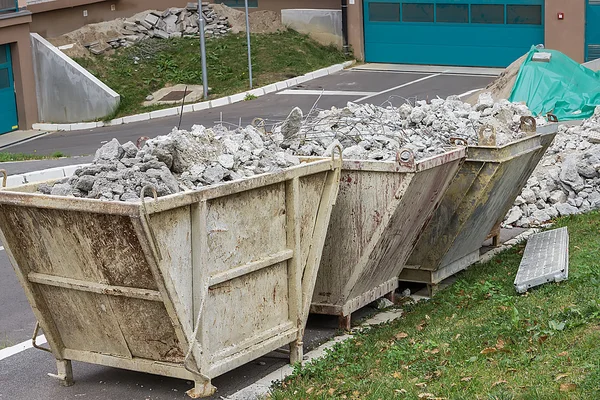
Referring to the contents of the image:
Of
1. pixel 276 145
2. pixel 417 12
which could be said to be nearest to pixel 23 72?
pixel 417 12

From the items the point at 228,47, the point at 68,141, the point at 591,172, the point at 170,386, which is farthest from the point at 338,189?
the point at 228,47

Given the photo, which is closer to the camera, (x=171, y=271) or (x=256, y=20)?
(x=171, y=271)

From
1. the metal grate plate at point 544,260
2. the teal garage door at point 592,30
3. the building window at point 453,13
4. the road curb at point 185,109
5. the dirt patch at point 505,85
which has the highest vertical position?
the building window at point 453,13

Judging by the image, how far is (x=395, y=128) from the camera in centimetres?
849

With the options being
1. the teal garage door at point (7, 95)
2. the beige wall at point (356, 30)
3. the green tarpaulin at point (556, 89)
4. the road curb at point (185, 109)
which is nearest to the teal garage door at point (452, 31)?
the beige wall at point (356, 30)

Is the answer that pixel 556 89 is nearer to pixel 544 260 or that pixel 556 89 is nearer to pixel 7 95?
pixel 544 260

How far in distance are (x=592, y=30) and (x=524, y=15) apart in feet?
6.89

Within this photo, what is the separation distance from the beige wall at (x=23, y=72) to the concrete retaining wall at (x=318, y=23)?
855 cm

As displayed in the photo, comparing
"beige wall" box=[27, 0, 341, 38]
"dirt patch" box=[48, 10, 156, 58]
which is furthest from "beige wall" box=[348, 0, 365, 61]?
"dirt patch" box=[48, 10, 156, 58]

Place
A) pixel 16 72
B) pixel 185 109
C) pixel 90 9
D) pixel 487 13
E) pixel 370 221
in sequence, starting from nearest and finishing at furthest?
pixel 370 221
pixel 185 109
pixel 16 72
pixel 487 13
pixel 90 9

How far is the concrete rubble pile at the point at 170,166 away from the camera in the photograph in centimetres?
595

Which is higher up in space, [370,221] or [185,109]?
[370,221]

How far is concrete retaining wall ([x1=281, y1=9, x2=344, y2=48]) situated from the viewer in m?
30.7

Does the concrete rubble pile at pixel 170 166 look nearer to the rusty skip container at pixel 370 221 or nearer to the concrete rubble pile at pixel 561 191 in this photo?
the rusty skip container at pixel 370 221
